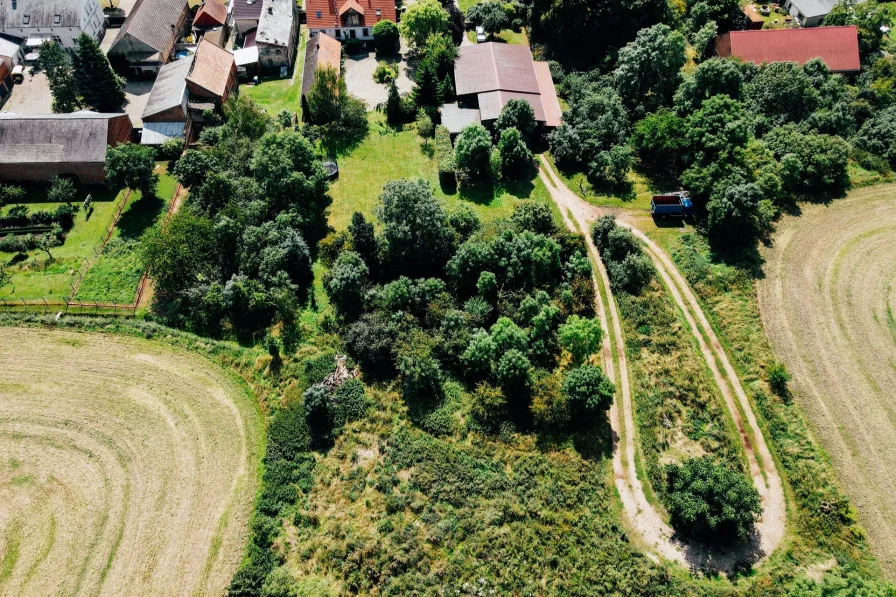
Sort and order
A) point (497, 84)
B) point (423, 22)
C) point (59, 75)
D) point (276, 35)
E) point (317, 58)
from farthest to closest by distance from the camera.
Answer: point (276, 35)
point (423, 22)
point (317, 58)
point (497, 84)
point (59, 75)

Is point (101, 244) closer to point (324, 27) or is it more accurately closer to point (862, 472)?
point (324, 27)

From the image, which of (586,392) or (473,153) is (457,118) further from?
(586,392)

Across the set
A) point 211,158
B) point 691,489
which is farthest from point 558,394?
point 211,158

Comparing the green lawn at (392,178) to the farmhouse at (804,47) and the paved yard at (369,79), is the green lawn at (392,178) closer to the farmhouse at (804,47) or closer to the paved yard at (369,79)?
the paved yard at (369,79)

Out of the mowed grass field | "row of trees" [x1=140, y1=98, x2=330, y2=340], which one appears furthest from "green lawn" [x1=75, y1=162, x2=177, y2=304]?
the mowed grass field

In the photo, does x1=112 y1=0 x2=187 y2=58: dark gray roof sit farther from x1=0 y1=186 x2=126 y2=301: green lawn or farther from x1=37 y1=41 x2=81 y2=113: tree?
x1=0 y1=186 x2=126 y2=301: green lawn

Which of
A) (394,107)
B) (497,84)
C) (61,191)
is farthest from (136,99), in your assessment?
(497,84)

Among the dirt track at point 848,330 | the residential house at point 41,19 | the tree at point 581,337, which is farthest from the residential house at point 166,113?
the dirt track at point 848,330
